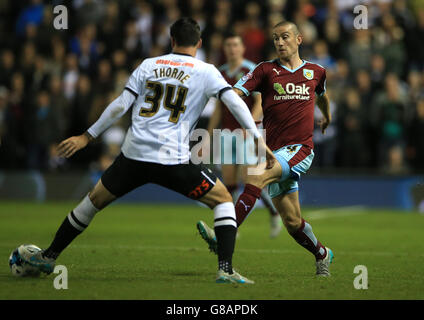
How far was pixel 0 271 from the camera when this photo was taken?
756 centimetres

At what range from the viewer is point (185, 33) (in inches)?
266

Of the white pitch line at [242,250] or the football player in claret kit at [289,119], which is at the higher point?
the football player in claret kit at [289,119]

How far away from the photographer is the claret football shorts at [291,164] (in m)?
7.57

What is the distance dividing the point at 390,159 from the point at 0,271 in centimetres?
1148

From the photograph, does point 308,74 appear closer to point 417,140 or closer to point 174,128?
point 174,128

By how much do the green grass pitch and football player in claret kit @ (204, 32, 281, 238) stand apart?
70cm

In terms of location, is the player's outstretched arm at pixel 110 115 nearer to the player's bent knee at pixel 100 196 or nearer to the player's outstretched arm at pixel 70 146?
the player's outstretched arm at pixel 70 146

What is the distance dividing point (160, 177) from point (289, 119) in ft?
5.70

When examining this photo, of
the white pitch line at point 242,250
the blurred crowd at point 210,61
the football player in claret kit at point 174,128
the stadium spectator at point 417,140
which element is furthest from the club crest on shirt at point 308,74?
the stadium spectator at point 417,140

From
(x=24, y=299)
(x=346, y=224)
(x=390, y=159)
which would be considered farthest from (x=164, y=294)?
(x=390, y=159)

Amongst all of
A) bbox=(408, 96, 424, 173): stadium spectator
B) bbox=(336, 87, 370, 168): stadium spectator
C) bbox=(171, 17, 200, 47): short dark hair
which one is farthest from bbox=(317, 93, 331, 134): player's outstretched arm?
bbox=(408, 96, 424, 173): stadium spectator

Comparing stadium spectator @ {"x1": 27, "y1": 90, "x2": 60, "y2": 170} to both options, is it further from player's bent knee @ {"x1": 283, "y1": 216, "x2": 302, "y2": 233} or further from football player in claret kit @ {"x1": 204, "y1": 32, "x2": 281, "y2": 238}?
player's bent knee @ {"x1": 283, "y1": 216, "x2": 302, "y2": 233}

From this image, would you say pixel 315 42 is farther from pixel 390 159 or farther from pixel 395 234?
pixel 395 234

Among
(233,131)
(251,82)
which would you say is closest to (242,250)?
(233,131)
